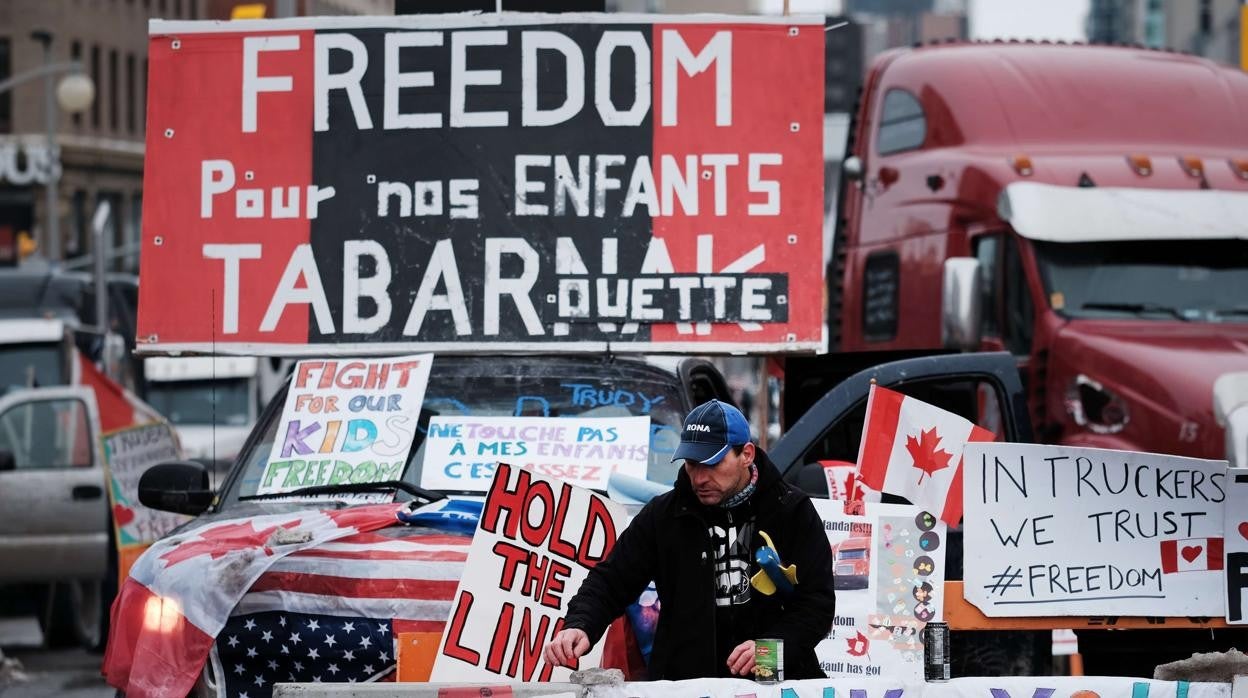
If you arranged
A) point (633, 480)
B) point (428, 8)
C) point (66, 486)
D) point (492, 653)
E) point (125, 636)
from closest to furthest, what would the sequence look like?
1. point (492, 653)
2. point (125, 636)
3. point (633, 480)
4. point (428, 8)
5. point (66, 486)

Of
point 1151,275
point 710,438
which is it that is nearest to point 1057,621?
point 710,438

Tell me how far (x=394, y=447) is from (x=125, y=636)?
1.38 meters

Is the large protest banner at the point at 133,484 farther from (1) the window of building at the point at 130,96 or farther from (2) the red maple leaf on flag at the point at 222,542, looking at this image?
(1) the window of building at the point at 130,96

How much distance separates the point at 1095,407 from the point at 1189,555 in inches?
183

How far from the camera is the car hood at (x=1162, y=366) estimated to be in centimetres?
1107

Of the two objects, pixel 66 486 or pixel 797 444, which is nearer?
pixel 797 444

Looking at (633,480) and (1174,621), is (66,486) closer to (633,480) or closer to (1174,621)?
(633,480)

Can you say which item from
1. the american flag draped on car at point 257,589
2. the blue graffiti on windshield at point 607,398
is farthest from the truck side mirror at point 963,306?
the american flag draped on car at point 257,589

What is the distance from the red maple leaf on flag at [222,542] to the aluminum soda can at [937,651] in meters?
2.34

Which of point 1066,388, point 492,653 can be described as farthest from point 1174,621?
point 1066,388

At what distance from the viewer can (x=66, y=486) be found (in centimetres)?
1478

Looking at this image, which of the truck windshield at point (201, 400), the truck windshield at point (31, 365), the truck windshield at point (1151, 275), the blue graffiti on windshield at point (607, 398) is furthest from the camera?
the truck windshield at point (201, 400)

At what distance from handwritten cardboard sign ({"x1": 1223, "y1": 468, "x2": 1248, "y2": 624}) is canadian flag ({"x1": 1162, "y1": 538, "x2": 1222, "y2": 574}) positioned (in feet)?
0.20

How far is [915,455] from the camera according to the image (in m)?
7.88
